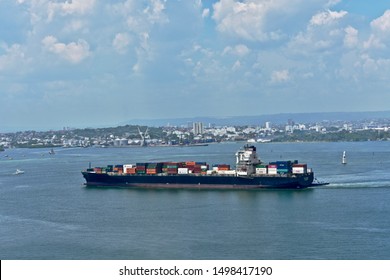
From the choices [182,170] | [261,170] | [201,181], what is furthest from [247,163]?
[182,170]

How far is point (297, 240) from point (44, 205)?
1048 cm

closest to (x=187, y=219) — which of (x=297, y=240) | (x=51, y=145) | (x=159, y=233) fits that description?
(x=159, y=233)

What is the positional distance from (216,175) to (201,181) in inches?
27.4

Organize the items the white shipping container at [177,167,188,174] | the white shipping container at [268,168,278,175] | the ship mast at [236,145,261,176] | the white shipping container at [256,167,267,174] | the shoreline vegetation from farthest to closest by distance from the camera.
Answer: the shoreline vegetation → the white shipping container at [177,167,188,174] → the ship mast at [236,145,261,176] → the white shipping container at [256,167,267,174] → the white shipping container at [268,168,278,175]

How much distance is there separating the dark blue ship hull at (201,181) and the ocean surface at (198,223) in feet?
2.31

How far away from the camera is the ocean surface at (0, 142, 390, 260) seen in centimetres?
1410

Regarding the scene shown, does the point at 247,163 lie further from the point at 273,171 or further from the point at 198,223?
the point at 198,223

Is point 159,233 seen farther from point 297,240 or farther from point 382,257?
point 382,257

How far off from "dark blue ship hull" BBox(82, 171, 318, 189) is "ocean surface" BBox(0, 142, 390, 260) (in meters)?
0.70

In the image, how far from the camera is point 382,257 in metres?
13.0

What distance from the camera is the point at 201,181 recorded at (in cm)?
2652

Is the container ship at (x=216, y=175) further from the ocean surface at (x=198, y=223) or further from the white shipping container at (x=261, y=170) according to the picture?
the ocean surface at (x=198, y=223)

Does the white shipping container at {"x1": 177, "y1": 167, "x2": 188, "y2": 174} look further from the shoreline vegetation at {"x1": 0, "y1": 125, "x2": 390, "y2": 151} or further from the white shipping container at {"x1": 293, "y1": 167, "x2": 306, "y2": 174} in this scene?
the shoreline vegetation at {"x1": 0, "y1": 125, "x2": 390, "y2": 151}

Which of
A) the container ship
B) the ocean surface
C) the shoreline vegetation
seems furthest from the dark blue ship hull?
the shoreline vegetation
